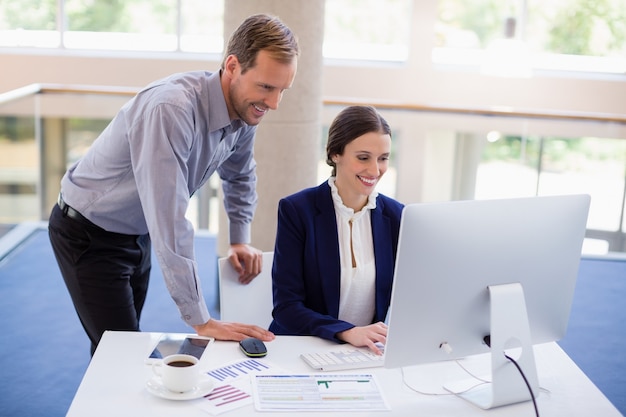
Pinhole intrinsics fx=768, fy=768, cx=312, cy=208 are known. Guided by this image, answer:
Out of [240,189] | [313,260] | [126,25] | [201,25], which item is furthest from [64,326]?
[126,25]

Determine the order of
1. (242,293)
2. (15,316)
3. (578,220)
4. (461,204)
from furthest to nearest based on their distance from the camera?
(15,316) < (242,293) < (578,220) < (461,204)

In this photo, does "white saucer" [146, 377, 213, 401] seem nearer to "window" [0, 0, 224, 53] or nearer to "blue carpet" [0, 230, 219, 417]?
"blue carpet" [0, 230, 219, 417]

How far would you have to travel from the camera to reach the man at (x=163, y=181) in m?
1.95

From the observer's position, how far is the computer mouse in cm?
197

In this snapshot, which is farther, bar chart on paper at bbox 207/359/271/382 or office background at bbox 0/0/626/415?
office background at bbox 0/0/626/415

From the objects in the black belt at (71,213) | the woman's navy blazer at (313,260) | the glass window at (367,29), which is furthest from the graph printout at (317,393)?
the glass window at (367,29)

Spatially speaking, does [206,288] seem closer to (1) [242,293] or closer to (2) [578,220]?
(1) [242,293]

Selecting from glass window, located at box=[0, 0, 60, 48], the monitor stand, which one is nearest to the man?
the monitor stand

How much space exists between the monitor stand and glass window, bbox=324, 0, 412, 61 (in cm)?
733

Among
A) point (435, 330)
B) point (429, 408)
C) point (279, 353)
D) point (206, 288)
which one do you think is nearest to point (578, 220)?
point (435, 330)

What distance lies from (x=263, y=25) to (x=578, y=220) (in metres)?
0.94

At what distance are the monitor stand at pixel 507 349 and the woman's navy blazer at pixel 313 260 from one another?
56 centimetres

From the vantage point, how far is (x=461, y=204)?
1.73 metres

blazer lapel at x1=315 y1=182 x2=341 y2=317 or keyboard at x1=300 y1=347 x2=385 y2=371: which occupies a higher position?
blazer lapel at x1=315 y1=182 x2=341 y2=317
